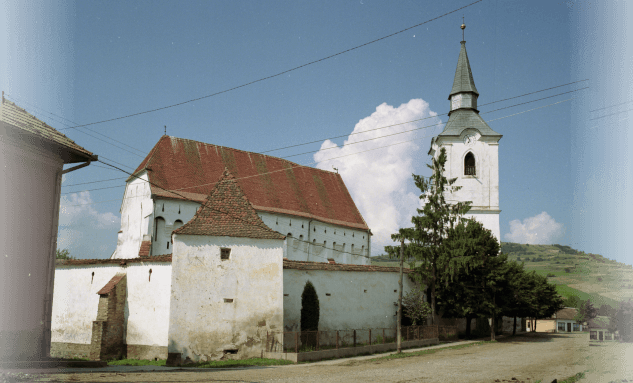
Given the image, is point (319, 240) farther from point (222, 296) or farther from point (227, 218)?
point (222, 296)

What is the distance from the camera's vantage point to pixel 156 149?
115ft

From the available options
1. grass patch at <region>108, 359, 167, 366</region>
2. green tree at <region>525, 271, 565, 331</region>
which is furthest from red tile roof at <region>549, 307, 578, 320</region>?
grass patch at <region>108, 359, 167, 366</region>

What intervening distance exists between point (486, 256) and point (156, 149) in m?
24.1

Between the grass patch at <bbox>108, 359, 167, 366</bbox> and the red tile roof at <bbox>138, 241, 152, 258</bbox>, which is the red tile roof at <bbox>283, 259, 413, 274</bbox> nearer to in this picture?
the grass patch at <bbox>108, 359, 167, 366</bbox>

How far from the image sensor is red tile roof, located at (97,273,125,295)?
2120cm

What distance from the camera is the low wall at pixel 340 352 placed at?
19438 mm

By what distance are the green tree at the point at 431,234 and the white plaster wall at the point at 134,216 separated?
52.7 feet

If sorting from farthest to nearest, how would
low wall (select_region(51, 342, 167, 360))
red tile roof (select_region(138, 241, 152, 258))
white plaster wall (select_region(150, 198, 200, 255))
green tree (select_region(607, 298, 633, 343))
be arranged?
white plaster wall (select_region(150, 198, 200, 255)), red tile roof (select_region(138, 241, 152, 258)), green tree (select_region(607, 298, 633, 343)), low wall (select_region(51, 342, 167, 360))

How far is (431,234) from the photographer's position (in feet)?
106

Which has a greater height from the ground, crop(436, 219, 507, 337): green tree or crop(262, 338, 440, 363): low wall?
crop(436, 219, 507, 337): green tree

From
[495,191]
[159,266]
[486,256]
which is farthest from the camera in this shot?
[495,191]

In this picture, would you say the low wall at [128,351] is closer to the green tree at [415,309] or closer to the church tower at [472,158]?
the green tree at [415,309]

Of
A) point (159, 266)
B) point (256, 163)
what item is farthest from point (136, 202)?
point (159, 266)

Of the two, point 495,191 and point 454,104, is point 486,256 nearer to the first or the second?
point 495,191
